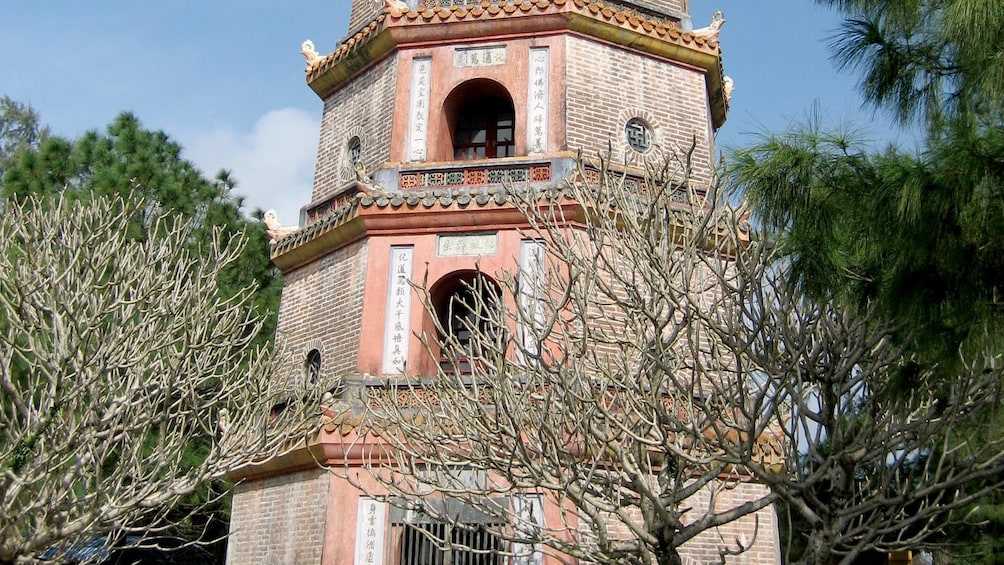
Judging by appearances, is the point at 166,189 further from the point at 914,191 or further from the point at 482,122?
the point at 914,191

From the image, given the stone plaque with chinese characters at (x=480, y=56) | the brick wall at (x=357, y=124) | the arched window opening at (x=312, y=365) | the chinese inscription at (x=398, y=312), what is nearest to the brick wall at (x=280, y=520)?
the arched window opening at (x=312, y=365)

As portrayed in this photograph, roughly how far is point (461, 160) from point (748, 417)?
19.2 feet

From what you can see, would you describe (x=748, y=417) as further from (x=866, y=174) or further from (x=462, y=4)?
(x=462, y=4)

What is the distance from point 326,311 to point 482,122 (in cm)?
288

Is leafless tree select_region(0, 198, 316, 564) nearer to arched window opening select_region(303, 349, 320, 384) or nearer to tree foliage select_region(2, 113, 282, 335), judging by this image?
arched window opening select_region(303, 349, 320, 384)

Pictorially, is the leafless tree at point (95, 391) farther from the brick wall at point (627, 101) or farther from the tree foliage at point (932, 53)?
the tree foliage at point (932, 53)

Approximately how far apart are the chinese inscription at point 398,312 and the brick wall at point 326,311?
1.07 ft

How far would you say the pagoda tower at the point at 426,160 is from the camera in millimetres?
10164

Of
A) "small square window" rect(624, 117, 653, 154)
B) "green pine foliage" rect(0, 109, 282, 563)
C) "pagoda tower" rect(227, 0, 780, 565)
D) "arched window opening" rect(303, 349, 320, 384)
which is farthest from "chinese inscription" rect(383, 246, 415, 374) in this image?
"green pine foliage" rect(0, 109, 282, 563)

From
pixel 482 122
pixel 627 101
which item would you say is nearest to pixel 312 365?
pixel 482 122

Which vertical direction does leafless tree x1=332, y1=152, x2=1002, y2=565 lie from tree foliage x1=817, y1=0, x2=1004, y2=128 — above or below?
below

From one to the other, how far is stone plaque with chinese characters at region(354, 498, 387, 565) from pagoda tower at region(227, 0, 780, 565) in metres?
0.01

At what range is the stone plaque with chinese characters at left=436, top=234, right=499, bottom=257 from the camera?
10.5 m

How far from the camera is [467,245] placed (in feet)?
34.5
